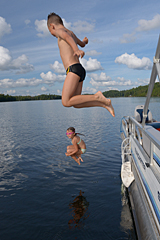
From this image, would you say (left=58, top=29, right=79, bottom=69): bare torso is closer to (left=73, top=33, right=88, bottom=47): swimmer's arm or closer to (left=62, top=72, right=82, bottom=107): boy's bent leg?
(left=62, top=72, right=82, bottom=107): boy's bent leg

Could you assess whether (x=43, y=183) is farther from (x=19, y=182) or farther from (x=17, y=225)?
(x=17, y=225)

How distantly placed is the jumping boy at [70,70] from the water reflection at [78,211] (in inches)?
237

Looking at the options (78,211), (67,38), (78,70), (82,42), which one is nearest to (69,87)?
(78,70)

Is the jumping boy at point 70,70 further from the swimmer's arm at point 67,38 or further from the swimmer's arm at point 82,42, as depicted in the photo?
the swimmer's arm at point 82,42

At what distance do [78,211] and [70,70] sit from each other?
709 cm

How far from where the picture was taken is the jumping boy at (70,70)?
2.88 metres

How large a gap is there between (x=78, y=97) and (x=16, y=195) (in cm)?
838

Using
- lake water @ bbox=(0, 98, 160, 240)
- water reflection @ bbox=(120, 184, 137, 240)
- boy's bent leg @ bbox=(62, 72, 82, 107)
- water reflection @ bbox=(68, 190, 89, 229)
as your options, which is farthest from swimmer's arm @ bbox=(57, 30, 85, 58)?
water reflection @ bbox=(68, 190, 89, 229)

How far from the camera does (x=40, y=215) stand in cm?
820

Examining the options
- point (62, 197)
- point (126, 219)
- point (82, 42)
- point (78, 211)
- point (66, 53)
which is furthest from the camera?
point (62, 197)

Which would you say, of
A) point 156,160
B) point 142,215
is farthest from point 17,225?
point 156,160

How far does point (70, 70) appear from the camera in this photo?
2.92 metres

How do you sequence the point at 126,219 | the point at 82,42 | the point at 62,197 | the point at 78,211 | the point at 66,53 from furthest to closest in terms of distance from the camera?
the point at 62,197 → the point at 78,211 → the point at 126,219 → the point at 82,42 → the point at 66,53

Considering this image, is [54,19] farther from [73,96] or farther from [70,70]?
[73,96]
